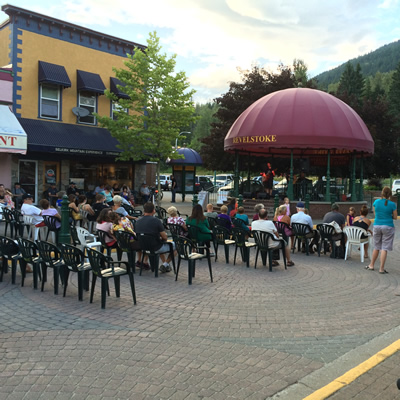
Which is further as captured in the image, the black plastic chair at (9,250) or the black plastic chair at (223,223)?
the black plastic chair at (223,223)

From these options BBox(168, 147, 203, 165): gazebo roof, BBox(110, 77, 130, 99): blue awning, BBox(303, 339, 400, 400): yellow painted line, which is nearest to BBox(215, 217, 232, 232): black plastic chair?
BBox(303, 339, 400, 400): yellow painted line

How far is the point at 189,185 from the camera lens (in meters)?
29.5

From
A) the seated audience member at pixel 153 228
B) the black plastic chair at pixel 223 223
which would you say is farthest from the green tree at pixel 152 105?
the seated audience member at pixel 153 228

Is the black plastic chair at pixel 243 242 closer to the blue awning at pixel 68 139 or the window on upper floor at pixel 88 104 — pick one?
the blue awning at pixel 68 139

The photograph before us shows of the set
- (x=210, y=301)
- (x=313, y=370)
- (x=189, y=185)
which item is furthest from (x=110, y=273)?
(x=189, y=185)

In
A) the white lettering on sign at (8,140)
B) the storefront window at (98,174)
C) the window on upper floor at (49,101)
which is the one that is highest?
the window on upper floor at (49,101)

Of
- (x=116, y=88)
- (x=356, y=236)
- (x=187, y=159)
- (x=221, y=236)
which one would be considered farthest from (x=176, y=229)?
(x=187, y=159)

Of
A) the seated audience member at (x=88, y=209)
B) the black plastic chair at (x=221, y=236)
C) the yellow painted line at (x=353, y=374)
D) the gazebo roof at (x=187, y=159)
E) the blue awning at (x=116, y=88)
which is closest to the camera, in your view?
the yellow painted line at (x=353, y=374)

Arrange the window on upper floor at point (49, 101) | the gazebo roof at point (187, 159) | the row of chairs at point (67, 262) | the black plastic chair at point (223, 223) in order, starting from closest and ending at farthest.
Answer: the row of chairs at point (67, 262)
the black plastic chair at point (223, 223)
the window on upper floor at point (49, 101)
the gazebo roof at point (187, 159)

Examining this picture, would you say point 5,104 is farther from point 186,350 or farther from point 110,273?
point 186,350

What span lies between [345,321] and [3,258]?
20.0 ft

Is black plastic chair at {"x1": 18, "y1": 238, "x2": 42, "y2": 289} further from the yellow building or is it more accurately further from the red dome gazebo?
the red dome gazebo

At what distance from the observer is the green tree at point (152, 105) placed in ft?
68.6

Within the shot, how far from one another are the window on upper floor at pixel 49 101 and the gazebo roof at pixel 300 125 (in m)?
8.70
